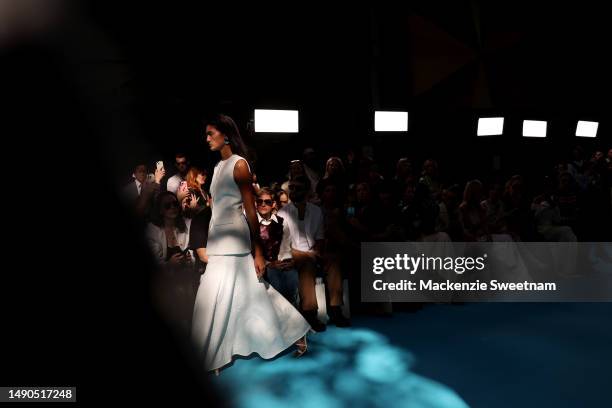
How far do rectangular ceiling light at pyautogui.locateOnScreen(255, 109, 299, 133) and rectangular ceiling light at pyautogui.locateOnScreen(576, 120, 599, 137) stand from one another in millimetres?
7425

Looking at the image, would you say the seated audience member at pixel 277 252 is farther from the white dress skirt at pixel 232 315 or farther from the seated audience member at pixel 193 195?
the white dress skirt at pixel 232 315

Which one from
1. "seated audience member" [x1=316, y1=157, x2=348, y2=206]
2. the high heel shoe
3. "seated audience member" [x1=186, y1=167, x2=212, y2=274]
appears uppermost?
"seated audience member" [x1=316, y1=157, x2=348, y2=206]

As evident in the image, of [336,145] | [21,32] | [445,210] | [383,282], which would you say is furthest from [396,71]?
[21,32]

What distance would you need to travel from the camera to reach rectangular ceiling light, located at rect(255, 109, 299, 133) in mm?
7930

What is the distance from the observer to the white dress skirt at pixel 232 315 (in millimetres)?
2871

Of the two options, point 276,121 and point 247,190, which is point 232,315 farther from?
point 276,121

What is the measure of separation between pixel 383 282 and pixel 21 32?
12.8 ft

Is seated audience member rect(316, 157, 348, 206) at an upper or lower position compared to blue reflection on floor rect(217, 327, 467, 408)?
upper

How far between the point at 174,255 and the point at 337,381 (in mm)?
1821

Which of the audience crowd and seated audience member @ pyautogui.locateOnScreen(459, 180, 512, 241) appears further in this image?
seated audience member @ pyautogui.locateOnScreen(459, 180, 512, 241)

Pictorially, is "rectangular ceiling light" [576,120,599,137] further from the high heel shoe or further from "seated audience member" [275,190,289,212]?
the high heel shoe

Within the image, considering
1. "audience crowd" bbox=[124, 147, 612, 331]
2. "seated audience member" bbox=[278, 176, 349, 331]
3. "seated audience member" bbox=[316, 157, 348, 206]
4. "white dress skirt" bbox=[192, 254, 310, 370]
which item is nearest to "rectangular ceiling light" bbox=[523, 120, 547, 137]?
"audience crowd" bbox=[124, 147, 612, 331]

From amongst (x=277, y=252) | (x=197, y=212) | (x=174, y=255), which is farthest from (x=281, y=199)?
(x=174, y=255)

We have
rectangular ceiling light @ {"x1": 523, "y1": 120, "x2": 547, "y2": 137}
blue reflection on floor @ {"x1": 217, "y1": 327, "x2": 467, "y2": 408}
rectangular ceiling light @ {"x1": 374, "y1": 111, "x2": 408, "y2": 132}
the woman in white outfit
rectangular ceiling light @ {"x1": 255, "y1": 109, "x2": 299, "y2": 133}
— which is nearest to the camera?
blue reflection on floor @ {"x1": 217, "y1": 327, "x2": 467, "y2": 408}
